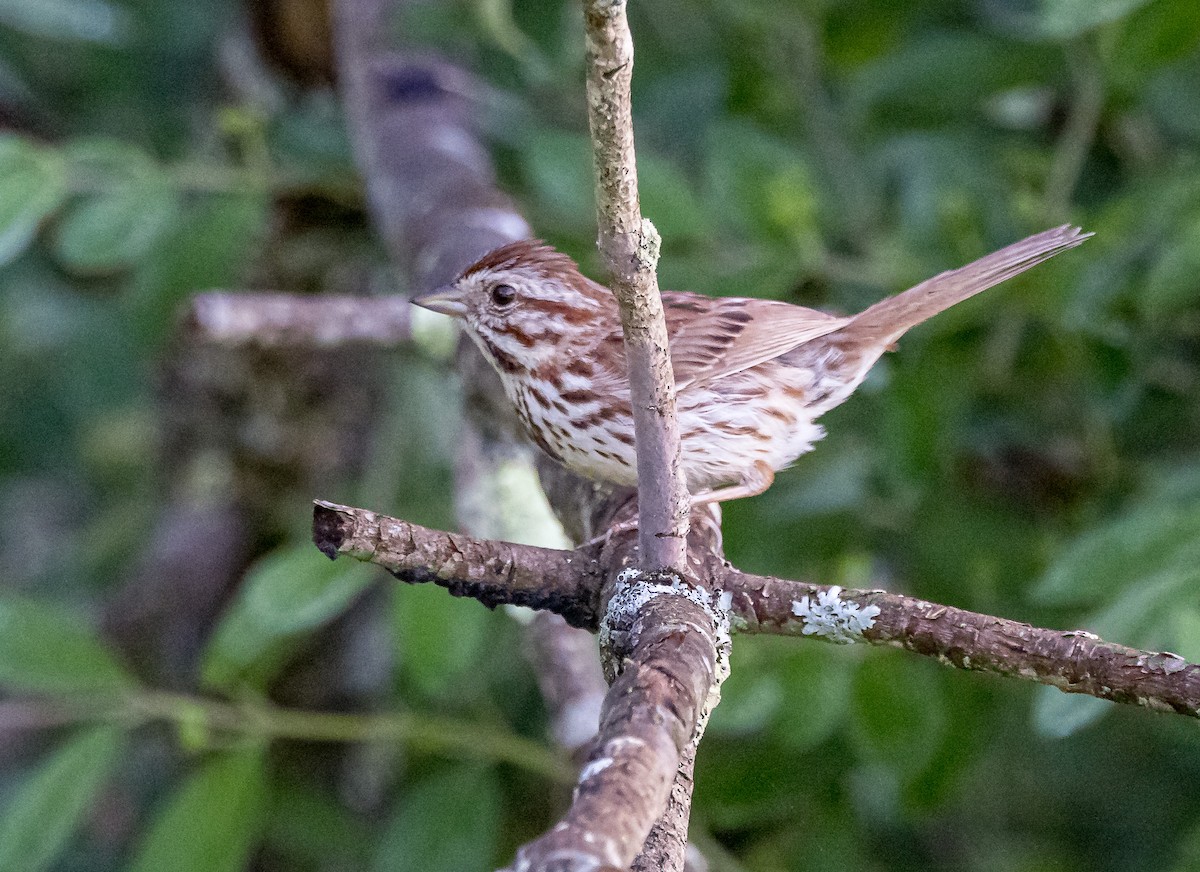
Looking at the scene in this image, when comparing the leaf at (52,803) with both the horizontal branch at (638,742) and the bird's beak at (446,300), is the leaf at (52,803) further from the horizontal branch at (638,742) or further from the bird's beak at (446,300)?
the horizontal branch at (638,742)

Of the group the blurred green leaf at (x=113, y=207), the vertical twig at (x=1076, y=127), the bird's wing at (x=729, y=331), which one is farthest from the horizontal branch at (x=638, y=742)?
the blurred green leaf at (x=113, y=207)

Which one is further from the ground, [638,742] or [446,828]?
[446,828]

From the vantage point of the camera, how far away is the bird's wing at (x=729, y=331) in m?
3.33

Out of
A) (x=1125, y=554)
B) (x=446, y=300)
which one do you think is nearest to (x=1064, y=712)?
(x=1125, y=554)

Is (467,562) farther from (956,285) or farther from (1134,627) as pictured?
(956,285)

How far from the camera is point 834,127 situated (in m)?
4.20

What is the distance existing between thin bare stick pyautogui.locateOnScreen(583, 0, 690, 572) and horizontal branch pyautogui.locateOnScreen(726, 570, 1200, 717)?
20 centimetres

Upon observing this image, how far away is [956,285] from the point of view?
3.21 meters

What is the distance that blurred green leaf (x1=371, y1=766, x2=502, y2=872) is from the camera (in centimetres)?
341

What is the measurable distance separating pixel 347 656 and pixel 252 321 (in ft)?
6.75

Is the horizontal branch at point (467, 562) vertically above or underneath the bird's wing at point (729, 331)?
underneath

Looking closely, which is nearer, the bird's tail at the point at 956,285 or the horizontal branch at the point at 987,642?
the horizontal branch at the point at 987,642

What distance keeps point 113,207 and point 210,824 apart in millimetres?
1678

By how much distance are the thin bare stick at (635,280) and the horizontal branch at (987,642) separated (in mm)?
203
